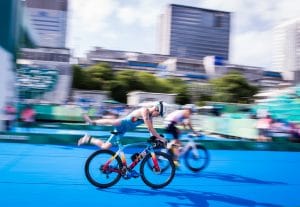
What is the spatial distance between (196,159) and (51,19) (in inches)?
6374

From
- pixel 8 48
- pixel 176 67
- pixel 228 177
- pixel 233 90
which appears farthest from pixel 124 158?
pixel 176 67

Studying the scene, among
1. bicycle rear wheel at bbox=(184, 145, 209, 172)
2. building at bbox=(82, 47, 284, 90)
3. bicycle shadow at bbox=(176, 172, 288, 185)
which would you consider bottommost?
bicycle shadow at bbox=(176, 172, 288, 185)

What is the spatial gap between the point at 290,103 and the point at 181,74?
296ft

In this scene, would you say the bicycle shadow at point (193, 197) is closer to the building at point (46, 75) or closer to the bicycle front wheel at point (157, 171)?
the bicycle front wheel at point (157, 171)

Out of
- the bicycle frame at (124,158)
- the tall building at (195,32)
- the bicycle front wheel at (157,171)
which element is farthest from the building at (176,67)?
the bicycle frame at (124,158)

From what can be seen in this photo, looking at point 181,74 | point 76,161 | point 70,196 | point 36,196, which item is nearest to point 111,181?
point 70,196

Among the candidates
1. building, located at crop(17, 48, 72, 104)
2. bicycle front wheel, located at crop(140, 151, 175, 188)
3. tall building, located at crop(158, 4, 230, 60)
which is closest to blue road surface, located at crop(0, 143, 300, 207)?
bicycle front wheel, located at crop(140, 151, 175, 188)

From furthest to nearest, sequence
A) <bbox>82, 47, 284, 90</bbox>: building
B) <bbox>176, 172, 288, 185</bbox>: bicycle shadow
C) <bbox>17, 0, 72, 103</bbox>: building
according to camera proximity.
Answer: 1. <bbox>82, 47, 284, 90</bbox>: building
2. <bbox>17, 0, 72, 103</bbox>: building
3. <bbox>176, 172, 288, 185</bbox>: bicycle shadow

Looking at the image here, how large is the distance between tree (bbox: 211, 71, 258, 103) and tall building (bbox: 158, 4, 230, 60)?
314 feet

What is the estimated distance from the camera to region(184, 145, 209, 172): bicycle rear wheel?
9117 millimetres

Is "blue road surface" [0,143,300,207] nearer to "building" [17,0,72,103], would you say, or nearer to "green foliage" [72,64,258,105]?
"building" [17,0,72,103]

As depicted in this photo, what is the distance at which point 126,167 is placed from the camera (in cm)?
668

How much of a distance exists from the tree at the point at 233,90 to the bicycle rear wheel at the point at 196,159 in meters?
62.9

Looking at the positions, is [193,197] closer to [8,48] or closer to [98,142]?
[98,142]
